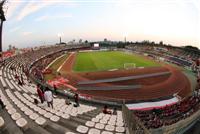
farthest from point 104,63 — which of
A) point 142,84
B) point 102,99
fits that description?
point 102,99

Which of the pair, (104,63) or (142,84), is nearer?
(142,84)

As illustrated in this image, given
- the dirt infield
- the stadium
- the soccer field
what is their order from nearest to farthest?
the stadium, the dirt infield, the soccer field

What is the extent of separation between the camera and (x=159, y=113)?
21031 millimetres

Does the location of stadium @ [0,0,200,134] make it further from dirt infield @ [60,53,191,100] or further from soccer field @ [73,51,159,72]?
soccer field @ [73,51,159,72]

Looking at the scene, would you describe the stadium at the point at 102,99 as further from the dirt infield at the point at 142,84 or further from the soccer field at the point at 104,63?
the soccer field at the point at 104,63

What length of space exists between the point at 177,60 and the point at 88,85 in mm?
37279

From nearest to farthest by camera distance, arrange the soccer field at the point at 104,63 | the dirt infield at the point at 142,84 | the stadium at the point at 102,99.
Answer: the stadium at the point at 102,99 < the dirt infield at the point at 142,84 < the soccer field at the point at 104,63

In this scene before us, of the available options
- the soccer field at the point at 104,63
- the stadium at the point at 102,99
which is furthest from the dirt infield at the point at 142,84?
the soccer field at the point at 104,63

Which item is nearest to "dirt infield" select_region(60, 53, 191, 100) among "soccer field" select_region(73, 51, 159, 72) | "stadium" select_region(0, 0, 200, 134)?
"stadium" select_region(0, 0, 200, 134)

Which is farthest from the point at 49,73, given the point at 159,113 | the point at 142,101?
the point at 159,113

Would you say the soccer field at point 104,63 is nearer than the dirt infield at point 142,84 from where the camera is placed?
No

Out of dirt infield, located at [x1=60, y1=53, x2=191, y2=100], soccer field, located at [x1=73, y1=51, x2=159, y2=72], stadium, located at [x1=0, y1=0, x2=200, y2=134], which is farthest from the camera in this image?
soccer field, located at [x1=73, y1=51, x2=159, y2=72]

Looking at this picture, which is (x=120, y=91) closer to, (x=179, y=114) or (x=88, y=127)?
(x=179, y=114)

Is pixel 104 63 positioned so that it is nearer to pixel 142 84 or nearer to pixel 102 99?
pixel 142 84
